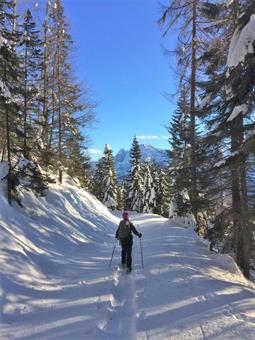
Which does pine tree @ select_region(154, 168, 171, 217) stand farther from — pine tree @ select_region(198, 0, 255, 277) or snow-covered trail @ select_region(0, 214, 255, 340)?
snow-covered trail @ select_region(0, 214, 255, 340)

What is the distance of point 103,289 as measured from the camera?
32.3 feet

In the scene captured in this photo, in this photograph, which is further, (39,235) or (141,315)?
(39,235)

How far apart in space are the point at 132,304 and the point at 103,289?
1243 millimetres

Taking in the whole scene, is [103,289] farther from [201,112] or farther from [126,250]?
[201,112]

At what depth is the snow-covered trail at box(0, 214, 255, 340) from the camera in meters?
7.20

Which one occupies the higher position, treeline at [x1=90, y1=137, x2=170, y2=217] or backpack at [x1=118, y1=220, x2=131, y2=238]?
treeline at [x1=90, y1=137, x2=170, y2=217]

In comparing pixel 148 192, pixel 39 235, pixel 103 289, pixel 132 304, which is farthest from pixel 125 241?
pixel 148 192

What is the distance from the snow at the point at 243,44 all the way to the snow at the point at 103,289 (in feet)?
18.3

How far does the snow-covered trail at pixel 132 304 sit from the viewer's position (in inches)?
283

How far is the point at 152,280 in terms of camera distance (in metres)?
10.9

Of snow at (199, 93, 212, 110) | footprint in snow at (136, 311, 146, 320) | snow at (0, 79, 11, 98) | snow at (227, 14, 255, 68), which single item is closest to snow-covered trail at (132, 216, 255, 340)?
footprint in snow at (136, 311, 146, 320)

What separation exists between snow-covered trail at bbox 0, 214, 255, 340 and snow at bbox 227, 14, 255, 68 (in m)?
5.58

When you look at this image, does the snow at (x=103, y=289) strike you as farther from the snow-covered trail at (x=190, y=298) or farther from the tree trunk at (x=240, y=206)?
the tree trunk at (x=240, y=206)

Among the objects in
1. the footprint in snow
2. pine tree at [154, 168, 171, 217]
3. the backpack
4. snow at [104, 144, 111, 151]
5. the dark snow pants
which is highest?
snow at [104, 144, 111, 151]
